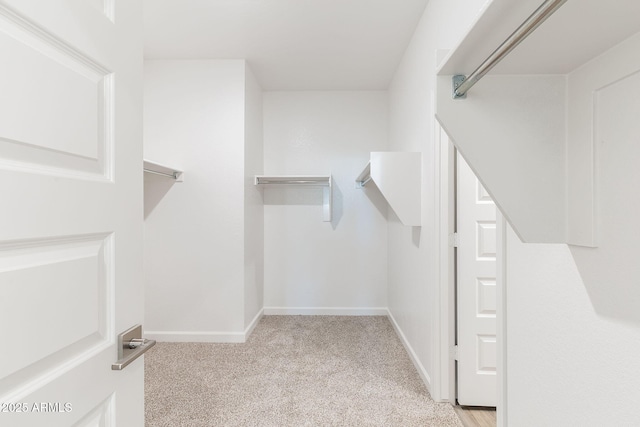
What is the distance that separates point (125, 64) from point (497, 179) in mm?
980

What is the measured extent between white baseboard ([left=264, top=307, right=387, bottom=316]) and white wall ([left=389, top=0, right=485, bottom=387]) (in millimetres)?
582

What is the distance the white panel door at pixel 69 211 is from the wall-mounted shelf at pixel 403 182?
6.07 feet

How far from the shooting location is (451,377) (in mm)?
1967

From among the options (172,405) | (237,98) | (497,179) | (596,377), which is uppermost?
(237,98)

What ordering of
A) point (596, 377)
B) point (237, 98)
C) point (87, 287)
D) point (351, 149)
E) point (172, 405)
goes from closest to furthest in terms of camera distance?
point (87, 287), point (596, 377), point (172, 405), point (237, 98), point (351, 149)

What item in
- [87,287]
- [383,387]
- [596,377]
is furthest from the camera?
[383,387]

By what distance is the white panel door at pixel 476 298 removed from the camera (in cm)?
194

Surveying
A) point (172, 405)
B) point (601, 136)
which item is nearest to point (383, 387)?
point (172, 405)

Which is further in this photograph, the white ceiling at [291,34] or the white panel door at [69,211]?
the white ceiling at [291,34]

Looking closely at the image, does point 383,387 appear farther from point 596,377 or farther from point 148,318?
point 148,318

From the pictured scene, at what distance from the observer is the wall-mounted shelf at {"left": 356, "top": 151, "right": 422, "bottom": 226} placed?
2355 mm

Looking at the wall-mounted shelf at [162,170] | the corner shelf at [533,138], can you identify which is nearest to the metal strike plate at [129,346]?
the corner shelf at [533,138]

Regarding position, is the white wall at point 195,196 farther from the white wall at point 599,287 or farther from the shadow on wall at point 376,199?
the white wall at point 599,287

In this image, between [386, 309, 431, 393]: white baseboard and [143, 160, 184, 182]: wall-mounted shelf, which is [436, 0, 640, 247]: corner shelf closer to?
[386, 309, 431, 393]: white baseboard
